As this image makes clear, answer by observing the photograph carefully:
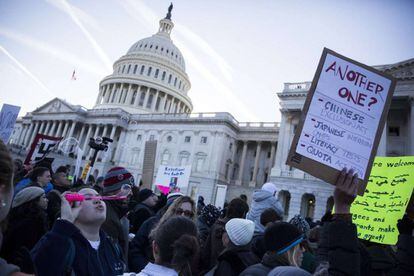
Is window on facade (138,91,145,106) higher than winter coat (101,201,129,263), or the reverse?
window on facade (138,91,145,106)

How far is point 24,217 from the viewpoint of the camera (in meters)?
3.94

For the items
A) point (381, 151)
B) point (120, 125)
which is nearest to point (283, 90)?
point (381, 151)

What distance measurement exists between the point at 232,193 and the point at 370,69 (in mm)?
41662

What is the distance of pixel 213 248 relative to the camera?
171 inches

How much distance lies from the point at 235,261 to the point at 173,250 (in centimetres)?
138

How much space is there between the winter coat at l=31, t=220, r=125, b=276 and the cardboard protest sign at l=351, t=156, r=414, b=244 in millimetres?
3280

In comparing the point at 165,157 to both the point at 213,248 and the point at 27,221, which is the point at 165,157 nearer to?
the point at 213,248

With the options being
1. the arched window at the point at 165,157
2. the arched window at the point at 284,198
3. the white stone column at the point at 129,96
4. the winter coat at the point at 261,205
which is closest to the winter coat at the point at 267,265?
the winter coat at the point at 261,205

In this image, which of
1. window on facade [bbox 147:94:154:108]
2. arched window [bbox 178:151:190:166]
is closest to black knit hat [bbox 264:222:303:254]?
arched window [bbox 178:151:190:166]

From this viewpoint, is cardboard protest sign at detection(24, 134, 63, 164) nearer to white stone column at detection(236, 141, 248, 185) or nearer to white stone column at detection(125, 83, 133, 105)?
white stone column at detection(236, 141, 248, 185)

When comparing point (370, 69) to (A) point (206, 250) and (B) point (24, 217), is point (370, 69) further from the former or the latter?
(B) point (24, 217)

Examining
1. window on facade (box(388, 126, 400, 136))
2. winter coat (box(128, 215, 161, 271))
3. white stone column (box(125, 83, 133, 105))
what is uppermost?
white stone column (box(125, 83, 133, 105))

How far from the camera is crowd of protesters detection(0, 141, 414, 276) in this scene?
219 cm

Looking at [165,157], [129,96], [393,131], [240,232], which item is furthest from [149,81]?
[240,232]
